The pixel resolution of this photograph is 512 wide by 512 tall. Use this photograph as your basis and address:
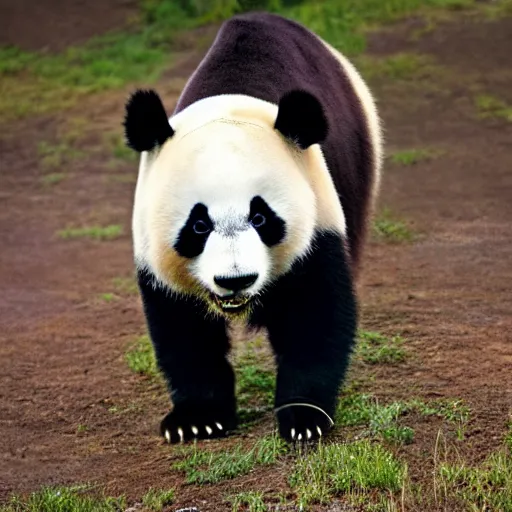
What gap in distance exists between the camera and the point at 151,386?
205 inches

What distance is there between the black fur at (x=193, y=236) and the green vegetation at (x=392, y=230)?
396 centimetres

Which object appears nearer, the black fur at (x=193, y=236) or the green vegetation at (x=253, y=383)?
the black fur at (x=193, y=236)

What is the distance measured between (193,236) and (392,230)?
4.22 meters

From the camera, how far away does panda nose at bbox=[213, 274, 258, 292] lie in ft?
11.6

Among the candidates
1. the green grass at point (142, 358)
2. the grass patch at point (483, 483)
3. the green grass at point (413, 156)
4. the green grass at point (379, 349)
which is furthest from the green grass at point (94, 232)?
the grass patch at point (483, 483)

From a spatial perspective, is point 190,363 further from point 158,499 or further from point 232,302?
point 158,499

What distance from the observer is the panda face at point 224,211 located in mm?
3641

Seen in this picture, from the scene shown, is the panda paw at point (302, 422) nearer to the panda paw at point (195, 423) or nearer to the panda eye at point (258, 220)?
the panda paw at point (195, 423)

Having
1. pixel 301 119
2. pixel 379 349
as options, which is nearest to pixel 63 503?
pixel 301 119

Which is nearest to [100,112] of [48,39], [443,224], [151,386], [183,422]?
[48,39]

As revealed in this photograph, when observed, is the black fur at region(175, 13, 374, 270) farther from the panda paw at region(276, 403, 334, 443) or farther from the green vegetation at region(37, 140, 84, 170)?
the green vegetation at region(37, 140, 84, 170)

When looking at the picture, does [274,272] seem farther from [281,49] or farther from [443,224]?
[443,224]

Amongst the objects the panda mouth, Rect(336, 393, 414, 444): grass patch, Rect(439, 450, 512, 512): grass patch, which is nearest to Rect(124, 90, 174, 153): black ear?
the panda mouth

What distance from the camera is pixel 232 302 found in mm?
3789
